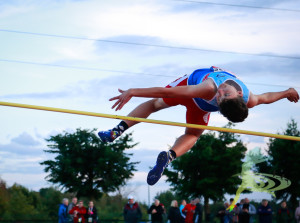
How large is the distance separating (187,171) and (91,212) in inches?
464

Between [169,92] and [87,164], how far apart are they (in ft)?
63.2

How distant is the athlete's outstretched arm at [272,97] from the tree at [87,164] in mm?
17678

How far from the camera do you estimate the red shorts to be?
5.11m

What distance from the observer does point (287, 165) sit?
23.6 metres

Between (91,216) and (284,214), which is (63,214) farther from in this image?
(284,214)

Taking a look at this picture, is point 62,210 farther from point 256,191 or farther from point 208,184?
point 208,184

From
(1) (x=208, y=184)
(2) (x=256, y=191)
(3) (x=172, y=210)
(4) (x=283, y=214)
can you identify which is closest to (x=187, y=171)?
(1) (x=208, y=184)

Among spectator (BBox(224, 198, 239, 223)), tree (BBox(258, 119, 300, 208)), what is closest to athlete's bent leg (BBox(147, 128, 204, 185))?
spectator (BBox(224, 198, 239, 223))

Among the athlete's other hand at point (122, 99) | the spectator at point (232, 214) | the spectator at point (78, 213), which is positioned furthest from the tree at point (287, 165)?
the athlete's other hand at point (122, 99)

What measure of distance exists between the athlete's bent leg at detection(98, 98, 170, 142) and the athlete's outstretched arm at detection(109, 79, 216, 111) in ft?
2.36

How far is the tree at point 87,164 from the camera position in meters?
22.7

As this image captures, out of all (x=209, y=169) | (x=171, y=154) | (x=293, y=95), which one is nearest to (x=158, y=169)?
(x=171, y=154)

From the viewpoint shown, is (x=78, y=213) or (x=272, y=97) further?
(x=78, y=213)

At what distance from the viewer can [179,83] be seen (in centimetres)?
508
